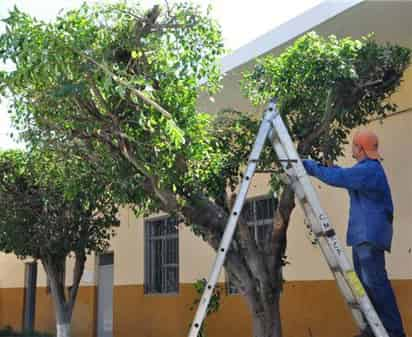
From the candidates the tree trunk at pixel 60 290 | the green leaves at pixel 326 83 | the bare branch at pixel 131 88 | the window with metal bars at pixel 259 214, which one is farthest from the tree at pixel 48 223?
the bare branch at pixel 131 88

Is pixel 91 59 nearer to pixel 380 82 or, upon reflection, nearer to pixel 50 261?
pixel 380 82

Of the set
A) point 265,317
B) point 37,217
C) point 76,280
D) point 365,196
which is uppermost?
point 37,217

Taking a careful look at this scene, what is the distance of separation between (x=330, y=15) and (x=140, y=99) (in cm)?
317

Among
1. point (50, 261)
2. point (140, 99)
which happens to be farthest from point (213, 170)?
point (50, 261)

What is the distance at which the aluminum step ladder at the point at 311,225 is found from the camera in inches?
140

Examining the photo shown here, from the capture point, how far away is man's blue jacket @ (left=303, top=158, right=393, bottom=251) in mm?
3863

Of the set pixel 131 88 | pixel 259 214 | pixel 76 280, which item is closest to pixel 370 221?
pixel 131 88

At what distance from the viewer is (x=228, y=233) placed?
367cm

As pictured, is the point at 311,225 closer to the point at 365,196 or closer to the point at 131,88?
the point at 365,196

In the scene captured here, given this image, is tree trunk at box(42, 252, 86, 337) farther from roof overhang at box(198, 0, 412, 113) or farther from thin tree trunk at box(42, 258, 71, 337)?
roof overhang at box(198, 0, 412, 113)

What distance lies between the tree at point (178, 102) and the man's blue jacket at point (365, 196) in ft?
3.18

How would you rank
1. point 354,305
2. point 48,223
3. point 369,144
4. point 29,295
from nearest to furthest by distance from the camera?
point 354,305 < point 369,144 < point 48,223 < point 29,295

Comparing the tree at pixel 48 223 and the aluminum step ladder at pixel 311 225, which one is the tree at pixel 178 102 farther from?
the tree at pixel 48 223

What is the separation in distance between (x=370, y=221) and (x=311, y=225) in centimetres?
44
